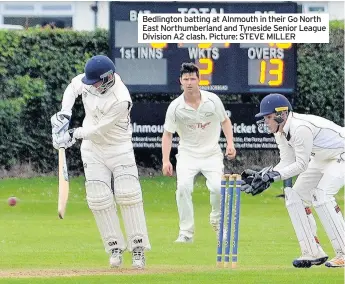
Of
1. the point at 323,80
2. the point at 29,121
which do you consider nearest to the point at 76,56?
the point at 29,121

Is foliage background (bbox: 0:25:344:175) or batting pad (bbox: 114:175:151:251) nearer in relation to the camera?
batting pad (bbox: 114:175:151:251)

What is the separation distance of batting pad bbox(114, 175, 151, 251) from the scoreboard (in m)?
7.88

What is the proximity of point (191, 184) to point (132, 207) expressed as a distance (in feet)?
9.96

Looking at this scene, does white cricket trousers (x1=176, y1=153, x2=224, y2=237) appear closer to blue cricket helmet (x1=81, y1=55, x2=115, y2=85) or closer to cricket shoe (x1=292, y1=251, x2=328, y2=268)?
cricket shoe (x1=292, y1=251, x2=328, y2=268)

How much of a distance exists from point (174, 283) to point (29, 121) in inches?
479

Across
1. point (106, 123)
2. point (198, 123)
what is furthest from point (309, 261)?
point (198, 123)

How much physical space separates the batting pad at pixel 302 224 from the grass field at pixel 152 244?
0.61 feet

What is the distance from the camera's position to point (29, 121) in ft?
71.7

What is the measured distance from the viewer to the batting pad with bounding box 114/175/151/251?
36.9ft

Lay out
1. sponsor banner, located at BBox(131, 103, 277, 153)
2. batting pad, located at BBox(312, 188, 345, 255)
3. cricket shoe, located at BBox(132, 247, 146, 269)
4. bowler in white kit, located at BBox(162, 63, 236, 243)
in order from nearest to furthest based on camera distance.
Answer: batting pad, located at BBox(312, 188, 345, 255) < cricket shoe, located at BBox(132, 247, 146, 269) < bowler in white kit, located at BBox(162, 63, 236, 243) < sponsor banner, located at BBox(131, 103, 277, 153)

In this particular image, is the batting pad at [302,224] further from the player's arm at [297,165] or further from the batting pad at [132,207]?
the batting pad at [132,207]

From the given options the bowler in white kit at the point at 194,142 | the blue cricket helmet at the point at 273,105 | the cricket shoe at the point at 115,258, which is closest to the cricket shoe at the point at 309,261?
the blue cricket helmet at the point at 273,105

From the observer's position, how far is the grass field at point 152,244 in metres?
10.5

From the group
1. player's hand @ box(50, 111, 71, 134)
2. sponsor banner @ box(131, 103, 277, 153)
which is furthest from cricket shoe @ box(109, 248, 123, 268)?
sponsor banner @ box(131, 103, 277, 153)
